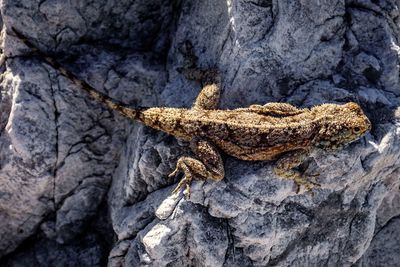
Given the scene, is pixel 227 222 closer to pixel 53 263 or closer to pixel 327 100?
pixel 327 100

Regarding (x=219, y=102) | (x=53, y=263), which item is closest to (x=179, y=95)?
(x=219, y=102)

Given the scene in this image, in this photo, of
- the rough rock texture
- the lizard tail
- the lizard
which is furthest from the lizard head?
the lizard tail

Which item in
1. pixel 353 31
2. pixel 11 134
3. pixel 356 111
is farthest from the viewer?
pixel 11 134

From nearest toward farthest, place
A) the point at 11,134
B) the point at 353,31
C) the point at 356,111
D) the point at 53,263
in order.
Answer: the point at 356,111
the point at 353,31
the point at 11,134
the point at 53,263

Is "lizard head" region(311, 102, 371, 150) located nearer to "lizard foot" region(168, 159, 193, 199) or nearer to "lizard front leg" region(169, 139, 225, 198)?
"lizard front leg" region(169, 139, 225, 198)

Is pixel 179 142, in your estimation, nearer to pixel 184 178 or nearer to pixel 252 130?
pixel 184 178

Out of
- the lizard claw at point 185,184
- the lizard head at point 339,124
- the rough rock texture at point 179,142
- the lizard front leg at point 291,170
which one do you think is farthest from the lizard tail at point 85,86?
the lizard head at point 339,124

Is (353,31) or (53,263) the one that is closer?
(353,31)
